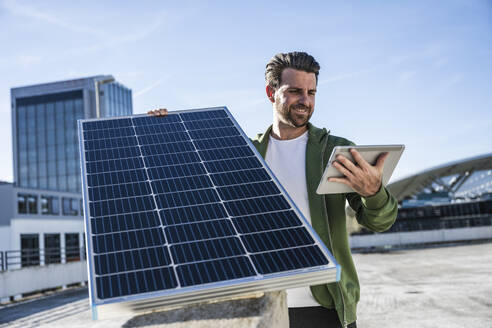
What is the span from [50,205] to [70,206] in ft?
12.6

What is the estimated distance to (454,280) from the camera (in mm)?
16297

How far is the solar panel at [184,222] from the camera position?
249 centimetres

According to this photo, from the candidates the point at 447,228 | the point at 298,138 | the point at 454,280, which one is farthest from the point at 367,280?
the point at 447,228

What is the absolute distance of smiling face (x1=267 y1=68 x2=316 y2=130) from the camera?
377cm

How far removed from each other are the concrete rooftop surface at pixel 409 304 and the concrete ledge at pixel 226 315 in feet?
14.6

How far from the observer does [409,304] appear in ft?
40.1

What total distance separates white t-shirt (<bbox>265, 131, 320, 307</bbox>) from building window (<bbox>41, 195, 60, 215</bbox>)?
158 ft

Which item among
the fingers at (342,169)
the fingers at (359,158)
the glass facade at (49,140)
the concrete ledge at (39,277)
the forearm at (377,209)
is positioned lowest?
the concrete ledge at (39,277)

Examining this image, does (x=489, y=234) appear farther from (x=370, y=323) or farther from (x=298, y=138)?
(x=298, y=138)

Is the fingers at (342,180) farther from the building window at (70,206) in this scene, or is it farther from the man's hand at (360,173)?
the building window at (70,206)

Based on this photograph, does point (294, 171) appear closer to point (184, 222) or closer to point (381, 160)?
point (381, 160)

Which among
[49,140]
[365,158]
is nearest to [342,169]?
[365,158]

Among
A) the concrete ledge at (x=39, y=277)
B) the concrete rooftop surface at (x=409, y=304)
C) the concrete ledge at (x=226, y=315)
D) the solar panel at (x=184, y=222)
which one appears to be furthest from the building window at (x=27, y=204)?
the concrete ledge at (x=226, y=315)

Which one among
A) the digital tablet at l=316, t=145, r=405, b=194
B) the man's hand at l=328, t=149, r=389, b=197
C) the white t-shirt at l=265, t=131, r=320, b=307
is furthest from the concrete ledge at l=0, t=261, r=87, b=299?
the man's hand at l=328, t=149, r=389, b=197
